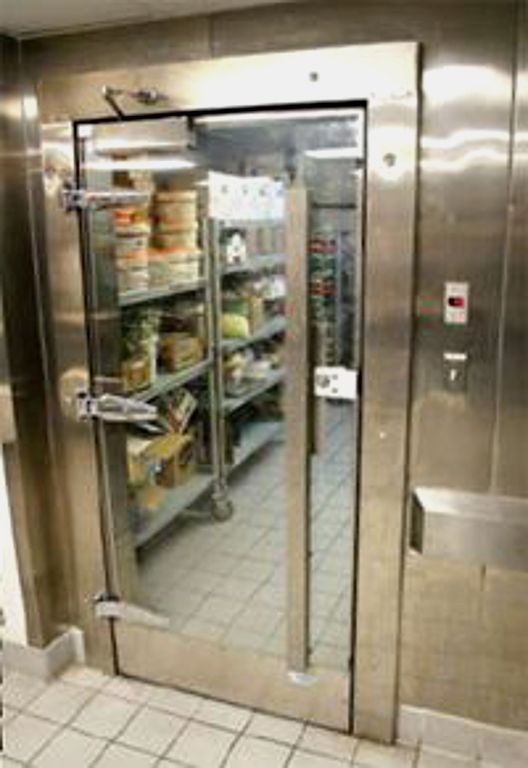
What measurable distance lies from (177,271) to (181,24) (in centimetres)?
71

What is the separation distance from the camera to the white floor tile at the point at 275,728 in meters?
2.08

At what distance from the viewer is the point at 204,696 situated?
2.26 m

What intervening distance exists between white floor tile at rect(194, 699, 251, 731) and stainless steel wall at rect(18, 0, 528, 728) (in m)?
0.56

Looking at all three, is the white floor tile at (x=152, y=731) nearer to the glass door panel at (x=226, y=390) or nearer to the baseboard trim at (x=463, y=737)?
the glass door panel at (x=226, y=390)

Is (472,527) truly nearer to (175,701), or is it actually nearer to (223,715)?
(223,715)

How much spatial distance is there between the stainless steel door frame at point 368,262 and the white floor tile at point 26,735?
547 mm

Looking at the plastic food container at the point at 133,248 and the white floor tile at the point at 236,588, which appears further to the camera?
the white floor tile at the point at 236,588

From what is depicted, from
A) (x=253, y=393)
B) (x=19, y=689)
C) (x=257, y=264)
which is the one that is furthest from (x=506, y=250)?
(x=19, y=689)

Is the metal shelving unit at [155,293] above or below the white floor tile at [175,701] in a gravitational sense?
above

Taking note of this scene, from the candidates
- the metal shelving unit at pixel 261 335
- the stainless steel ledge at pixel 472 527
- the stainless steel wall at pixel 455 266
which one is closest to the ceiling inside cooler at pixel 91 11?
the stainless steel wall at pixel 455 266

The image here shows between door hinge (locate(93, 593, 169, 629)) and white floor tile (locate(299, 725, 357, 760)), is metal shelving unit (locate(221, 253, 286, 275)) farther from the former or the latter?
white floor tile (locate(299, 725, 357, 760))

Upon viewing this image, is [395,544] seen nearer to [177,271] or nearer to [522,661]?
[522,661]

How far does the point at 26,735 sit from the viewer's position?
6.91 ft

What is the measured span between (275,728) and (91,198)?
171 centimetres
